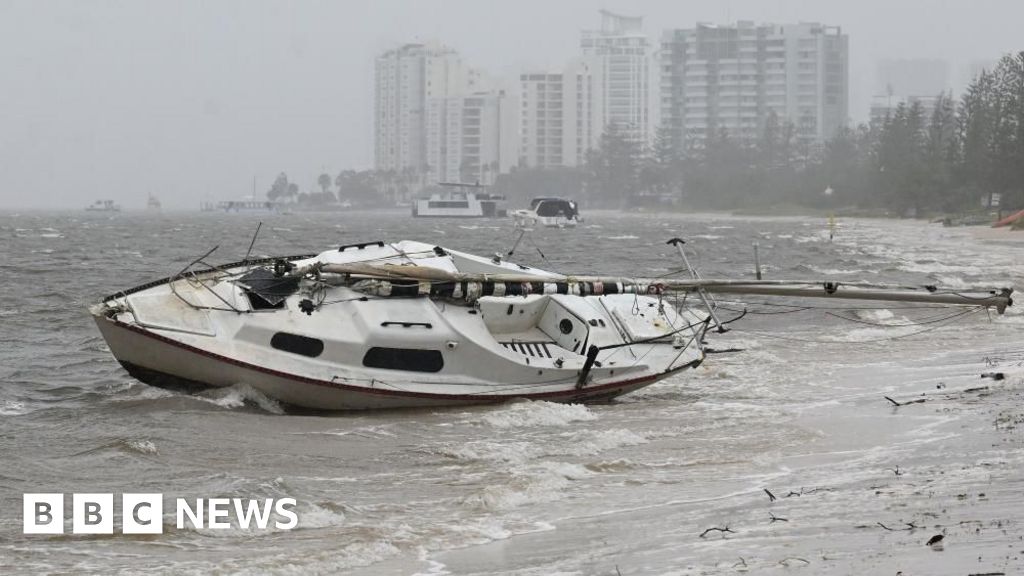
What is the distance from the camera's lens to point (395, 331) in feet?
69.6

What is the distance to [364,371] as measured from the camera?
21.0 meters

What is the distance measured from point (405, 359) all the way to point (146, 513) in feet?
24.1

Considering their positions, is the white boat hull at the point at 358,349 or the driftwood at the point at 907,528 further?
the white boat hull at the point at 358,349

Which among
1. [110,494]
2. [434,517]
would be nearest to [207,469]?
[110,494]

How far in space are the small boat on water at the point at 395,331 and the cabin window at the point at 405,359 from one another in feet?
0.05

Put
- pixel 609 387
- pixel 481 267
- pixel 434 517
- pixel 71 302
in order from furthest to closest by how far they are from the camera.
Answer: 1. pixel 71 302
2. pixel 481 267
3. pixel 609 387
4. pixel 434 517

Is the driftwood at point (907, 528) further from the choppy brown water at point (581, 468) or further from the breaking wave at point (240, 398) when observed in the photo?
the breaking wave at point (240, 398)

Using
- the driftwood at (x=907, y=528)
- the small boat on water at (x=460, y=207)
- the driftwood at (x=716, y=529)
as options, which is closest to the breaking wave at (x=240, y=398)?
the driftwood at (x=716, y=529)

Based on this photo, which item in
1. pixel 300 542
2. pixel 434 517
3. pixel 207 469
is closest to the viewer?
pixel 300 542

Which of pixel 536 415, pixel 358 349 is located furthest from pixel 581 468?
pixel 358 349

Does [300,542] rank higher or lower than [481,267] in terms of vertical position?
lower

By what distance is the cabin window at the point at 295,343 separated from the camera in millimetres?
20812

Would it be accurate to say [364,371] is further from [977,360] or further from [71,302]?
[71,302]

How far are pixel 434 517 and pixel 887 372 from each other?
13775 millimetres
